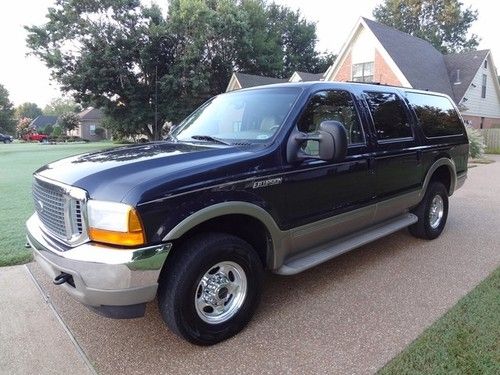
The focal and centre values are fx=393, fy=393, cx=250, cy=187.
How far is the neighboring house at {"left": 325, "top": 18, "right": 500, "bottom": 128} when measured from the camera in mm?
22578

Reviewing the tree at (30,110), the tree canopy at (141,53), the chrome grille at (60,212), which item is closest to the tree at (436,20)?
the tree canopy at (141,53)

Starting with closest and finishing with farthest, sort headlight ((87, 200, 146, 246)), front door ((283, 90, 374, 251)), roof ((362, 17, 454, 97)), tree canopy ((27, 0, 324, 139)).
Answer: headlight ((87, 200, 146, 246)) → front door ((283, 90, 374, 251)) → roof ((362, 17, 454, 97)) → tree canopy ((27, 0, 324, 139))

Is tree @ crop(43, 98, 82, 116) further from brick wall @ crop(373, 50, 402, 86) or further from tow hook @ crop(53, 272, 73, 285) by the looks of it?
tow hook @ crop(53, 272, 73, 285)

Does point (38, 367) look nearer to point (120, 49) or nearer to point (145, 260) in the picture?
point (145, 260)

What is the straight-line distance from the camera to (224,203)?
2807 millimetres

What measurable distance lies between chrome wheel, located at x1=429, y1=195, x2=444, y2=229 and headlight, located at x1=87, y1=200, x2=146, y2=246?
14.3 ft

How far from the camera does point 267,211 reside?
10.2 ft

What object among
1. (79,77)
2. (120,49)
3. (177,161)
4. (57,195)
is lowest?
(57,195)

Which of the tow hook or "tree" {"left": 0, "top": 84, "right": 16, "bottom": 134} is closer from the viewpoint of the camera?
the tow hook

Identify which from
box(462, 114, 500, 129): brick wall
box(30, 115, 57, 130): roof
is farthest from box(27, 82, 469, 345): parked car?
box(30, 115, 57, 130): roof

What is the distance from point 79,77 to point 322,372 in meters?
30.9

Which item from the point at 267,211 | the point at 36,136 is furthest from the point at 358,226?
the point at 36,136

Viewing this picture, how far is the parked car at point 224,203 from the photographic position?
249 centimetres

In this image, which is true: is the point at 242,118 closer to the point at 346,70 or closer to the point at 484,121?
the point at 346,70
